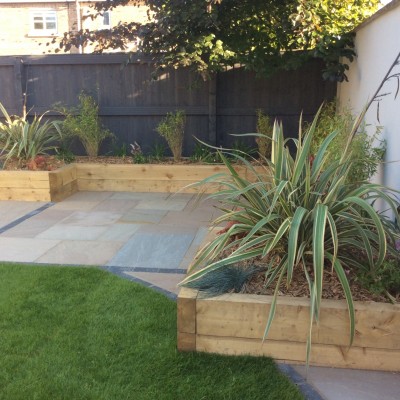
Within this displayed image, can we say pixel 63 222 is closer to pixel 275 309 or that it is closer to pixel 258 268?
pixel 258 268

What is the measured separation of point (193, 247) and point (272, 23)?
13.0ft

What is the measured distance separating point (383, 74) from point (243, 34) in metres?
2.96

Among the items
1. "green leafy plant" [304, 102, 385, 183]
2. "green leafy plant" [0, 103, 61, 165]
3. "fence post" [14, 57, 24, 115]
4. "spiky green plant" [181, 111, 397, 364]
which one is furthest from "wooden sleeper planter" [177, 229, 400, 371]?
"fence post" [14, 57, 24, 115]

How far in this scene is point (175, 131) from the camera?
23.7 feet

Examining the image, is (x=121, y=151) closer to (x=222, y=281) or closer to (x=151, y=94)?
(x=151, y=94)

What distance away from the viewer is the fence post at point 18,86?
786cm

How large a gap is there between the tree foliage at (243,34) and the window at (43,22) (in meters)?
16.5

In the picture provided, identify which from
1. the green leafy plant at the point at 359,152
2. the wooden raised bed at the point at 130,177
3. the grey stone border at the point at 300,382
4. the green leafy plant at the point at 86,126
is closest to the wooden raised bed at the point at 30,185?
the wooden raised bed at the point at 130,177

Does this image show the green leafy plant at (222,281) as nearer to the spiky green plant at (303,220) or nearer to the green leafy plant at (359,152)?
the spiky green plant at (303,220)

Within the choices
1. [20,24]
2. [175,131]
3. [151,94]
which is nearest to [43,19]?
[20,24]

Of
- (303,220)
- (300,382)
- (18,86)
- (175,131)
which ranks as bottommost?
(300,382)

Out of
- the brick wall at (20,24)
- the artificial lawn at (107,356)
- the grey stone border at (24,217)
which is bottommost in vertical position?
the artificial lawn at (107,356)

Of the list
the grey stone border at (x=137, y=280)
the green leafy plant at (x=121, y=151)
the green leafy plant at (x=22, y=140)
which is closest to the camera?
the grey stone border at (x=137, y=280)

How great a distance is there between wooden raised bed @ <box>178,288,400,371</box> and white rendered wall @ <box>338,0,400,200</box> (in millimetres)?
1328
